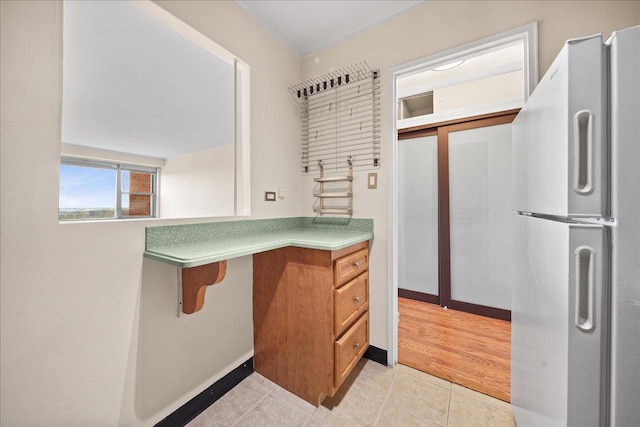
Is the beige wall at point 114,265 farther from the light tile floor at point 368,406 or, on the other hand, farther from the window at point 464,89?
the window at point 464,89

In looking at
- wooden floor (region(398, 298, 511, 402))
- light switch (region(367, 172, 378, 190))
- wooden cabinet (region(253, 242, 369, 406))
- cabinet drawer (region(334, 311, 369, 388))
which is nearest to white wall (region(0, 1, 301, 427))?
wooden cabinet (region(253, 242, 369, 406))

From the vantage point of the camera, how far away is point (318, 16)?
1765 millimetres

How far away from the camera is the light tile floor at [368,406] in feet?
4.28

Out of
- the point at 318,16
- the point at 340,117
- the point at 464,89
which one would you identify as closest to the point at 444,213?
the point at 464,89

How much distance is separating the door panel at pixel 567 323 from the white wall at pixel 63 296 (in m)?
1.54

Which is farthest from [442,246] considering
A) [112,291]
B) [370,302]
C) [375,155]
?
[112,291]

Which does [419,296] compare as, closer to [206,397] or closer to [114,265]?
[206,397]

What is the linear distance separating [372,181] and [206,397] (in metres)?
1.72

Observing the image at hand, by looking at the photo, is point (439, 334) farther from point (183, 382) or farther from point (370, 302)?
point (183, 382)

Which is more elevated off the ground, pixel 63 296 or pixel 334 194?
pixel 334 194

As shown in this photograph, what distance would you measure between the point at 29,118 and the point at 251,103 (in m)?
1.12

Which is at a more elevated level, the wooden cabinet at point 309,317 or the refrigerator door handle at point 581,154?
the refrigerator door handle at point 581,154

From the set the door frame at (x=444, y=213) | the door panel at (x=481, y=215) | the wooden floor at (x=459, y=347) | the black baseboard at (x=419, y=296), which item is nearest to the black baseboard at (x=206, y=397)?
the wooden floor at (x=459, y=347)

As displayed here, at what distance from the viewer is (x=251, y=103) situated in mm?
1737
